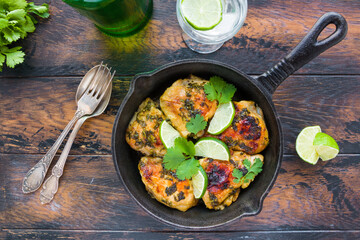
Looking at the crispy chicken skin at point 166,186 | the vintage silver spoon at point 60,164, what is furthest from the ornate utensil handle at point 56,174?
the crispy chicken skin at point 166,186

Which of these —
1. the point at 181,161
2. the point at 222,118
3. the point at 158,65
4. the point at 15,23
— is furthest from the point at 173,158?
the point at 15,23

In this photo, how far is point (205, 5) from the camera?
6.61 feet

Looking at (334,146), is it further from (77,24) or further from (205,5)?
(77,24)

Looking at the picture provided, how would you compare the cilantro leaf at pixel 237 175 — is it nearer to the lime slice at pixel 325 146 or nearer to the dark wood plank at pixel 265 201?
the dark wood plank at pixel 265 201

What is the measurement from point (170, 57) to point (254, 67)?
25.7 inches

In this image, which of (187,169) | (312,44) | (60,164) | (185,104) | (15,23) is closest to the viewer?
(312,44)

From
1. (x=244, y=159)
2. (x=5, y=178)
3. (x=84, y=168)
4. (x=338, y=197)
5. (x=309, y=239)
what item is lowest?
(x=5, y=178)

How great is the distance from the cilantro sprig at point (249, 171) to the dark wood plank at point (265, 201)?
42cm

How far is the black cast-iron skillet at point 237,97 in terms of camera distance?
186 centimetres

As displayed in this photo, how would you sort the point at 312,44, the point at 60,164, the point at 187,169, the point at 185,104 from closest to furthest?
the point at 312,44 → the point at 187,169 → the point at 185,104 → the point at 60,164

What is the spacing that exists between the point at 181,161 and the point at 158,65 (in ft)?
2.64

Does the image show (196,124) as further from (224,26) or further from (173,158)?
(224,26)

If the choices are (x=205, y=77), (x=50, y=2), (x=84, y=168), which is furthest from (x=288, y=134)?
(x=50, y=2)

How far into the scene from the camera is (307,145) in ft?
7.48
